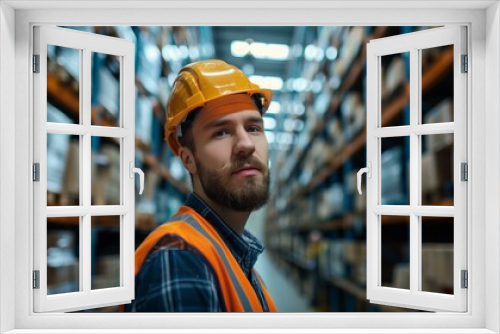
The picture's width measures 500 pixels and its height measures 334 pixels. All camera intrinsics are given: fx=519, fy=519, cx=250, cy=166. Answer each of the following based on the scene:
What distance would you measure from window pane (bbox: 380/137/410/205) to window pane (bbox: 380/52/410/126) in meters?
0.16

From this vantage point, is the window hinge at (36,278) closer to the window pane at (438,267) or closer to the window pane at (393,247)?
the window pane at (438,267)

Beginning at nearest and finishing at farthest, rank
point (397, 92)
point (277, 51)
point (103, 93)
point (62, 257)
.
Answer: point (62, 257) → point (103, 93) → point (397, 92) → point (277, 51)

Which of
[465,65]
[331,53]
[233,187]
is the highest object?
[331,53]

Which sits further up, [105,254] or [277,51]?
[277,51]

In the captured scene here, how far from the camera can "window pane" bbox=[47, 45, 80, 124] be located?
7.66 ft

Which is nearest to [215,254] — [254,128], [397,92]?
[254,128]

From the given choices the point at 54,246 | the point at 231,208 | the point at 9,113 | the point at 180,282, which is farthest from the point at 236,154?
the point at 9,113

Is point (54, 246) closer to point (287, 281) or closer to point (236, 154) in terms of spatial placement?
point (236, 154)

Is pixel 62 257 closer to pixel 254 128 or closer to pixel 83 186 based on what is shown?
pixel 83 186

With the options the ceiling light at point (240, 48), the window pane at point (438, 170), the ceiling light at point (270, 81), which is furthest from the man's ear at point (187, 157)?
the ceiling light at point (270, 81)

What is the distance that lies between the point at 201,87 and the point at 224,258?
880 mm

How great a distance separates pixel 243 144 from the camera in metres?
2.78

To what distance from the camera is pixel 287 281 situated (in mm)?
8492

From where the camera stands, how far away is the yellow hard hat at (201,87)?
268 cm
